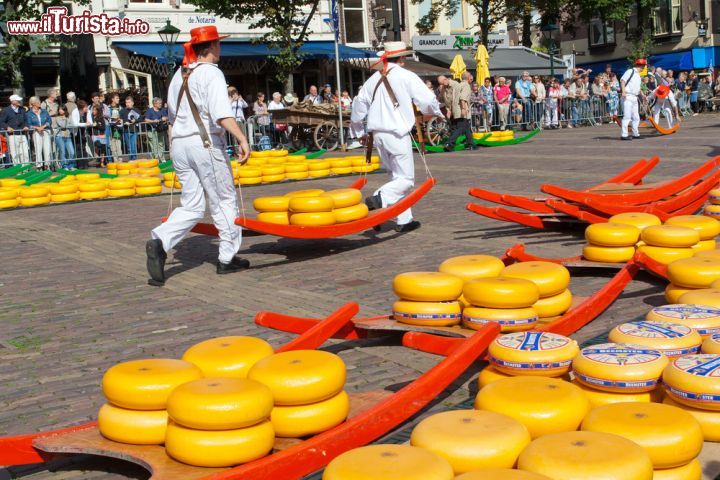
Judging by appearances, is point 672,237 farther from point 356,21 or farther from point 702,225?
point 356,21

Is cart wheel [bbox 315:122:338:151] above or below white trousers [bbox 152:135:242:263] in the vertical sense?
above

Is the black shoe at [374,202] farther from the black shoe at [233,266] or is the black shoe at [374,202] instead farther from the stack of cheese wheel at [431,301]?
the stack of cheese wheel at [431,301]

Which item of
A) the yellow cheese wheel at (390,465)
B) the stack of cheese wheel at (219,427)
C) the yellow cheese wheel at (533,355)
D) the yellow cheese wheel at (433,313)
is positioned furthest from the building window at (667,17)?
the yellow cheese wheel at (390,465)

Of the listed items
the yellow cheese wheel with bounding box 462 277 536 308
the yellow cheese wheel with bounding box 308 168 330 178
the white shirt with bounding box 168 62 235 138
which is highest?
the white shirt with bounding box 168 62 235 138

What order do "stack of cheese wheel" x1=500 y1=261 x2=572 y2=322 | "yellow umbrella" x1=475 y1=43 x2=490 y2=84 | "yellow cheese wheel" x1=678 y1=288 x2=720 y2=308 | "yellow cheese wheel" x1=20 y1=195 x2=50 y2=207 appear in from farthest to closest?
"yellow umbrella" x1=475 y1=43 x2=490 y2=84 → "yellow cheese wheel" x1=20 y1=195 x2=50 y2=207 → "stack of cheese wheel" x1=500 y1=261 x2=572 y2=322 → "yellow cheese wheel" x1=678 y1=288 x2=720 y2=308

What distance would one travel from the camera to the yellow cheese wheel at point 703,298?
465cm

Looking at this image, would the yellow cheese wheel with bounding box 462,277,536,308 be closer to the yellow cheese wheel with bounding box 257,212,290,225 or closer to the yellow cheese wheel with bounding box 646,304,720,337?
the yellow cheese wheel with bounding box 646,304,720,337

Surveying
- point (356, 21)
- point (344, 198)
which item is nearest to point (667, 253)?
point (344, 198)

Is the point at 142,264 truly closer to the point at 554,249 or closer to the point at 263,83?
the point at 554,249

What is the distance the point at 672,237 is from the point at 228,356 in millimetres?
3769

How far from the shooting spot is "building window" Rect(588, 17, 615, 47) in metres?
53.7

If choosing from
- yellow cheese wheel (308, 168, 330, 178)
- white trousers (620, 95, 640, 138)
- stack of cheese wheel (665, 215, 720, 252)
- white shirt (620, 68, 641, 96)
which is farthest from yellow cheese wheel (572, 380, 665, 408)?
white trousers (620, 95, 640, 138)

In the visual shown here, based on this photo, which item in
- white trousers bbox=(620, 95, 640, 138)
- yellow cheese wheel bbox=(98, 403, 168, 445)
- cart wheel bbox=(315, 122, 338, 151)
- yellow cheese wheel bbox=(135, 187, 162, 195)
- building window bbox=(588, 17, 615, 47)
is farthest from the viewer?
building window bbox=(588, 17, 615, 47)

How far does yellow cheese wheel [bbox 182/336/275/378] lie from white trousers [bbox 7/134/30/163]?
17.5 m
